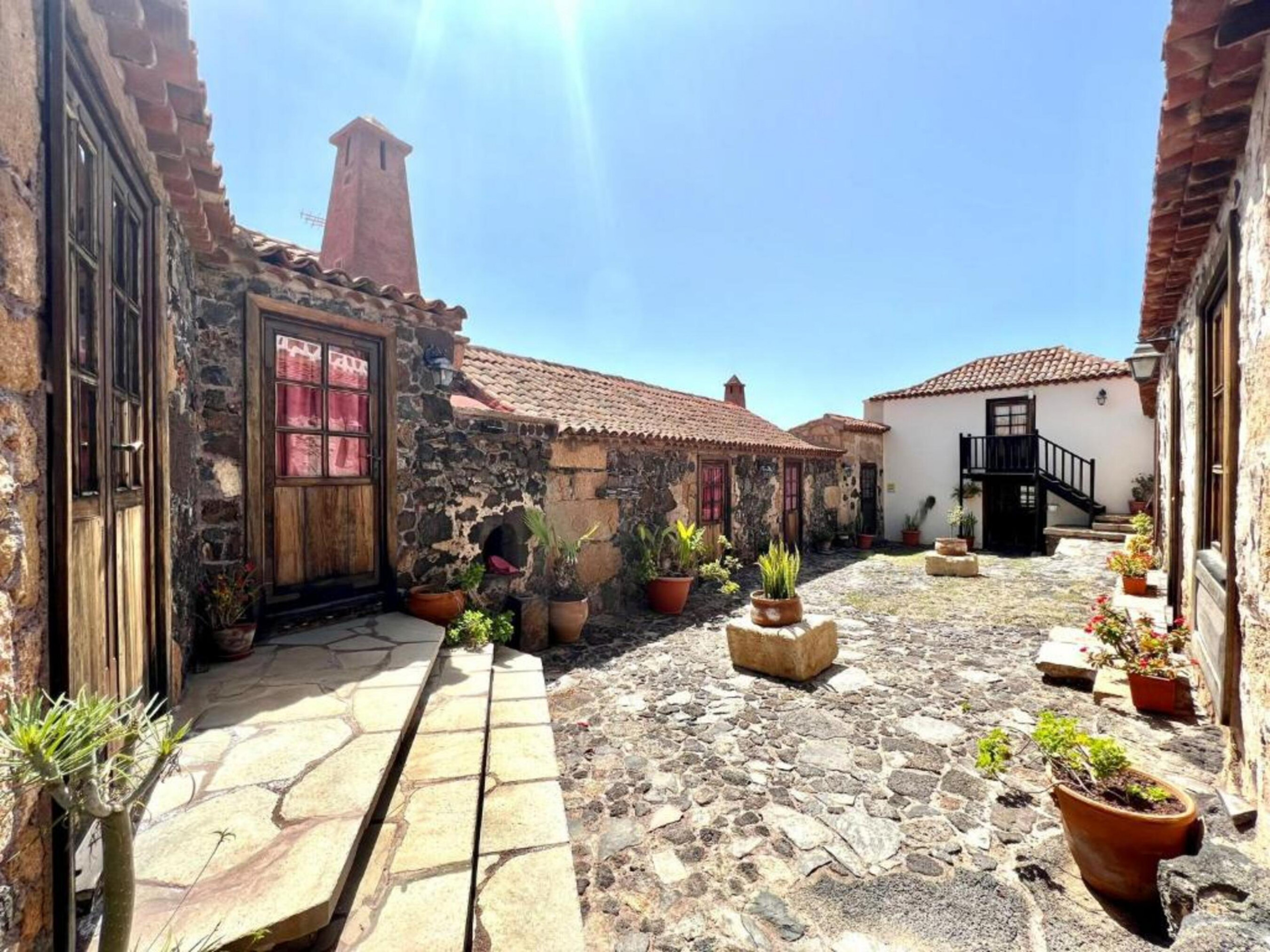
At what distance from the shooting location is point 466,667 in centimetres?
421

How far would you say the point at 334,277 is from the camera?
4.43 meters

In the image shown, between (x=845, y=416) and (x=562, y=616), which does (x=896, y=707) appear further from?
(x=845, y=416)

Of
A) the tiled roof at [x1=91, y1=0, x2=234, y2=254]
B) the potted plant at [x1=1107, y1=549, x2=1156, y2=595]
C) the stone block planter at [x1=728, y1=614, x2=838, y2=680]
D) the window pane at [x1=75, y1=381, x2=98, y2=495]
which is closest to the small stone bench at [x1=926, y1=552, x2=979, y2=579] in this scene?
the potted plant at [x1=1107, y1=549, x2=1156, y2=595]

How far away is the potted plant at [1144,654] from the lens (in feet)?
12.1

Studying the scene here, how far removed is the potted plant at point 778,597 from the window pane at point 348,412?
3.70m

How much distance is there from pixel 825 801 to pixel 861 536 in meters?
12.2

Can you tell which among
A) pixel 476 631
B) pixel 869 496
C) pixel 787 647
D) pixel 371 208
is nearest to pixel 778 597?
pixel 787 647

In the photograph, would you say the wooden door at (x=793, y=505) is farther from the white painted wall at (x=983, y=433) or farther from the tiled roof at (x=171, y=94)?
the tiled roof at (x=171, y=94)

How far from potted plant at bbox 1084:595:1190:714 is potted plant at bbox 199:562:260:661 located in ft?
19.8

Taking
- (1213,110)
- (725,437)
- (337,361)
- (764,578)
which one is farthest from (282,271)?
(725,437)

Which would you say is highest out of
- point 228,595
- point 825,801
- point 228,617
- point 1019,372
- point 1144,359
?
point 1019,372

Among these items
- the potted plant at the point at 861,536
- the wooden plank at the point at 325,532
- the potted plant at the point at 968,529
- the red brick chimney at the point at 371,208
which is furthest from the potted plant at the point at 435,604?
the potted plant at the point at 968,529

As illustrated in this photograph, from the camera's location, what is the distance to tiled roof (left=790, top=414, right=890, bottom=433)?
47.6ft

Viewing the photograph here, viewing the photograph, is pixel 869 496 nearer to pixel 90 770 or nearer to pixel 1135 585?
pixel 1135 585
